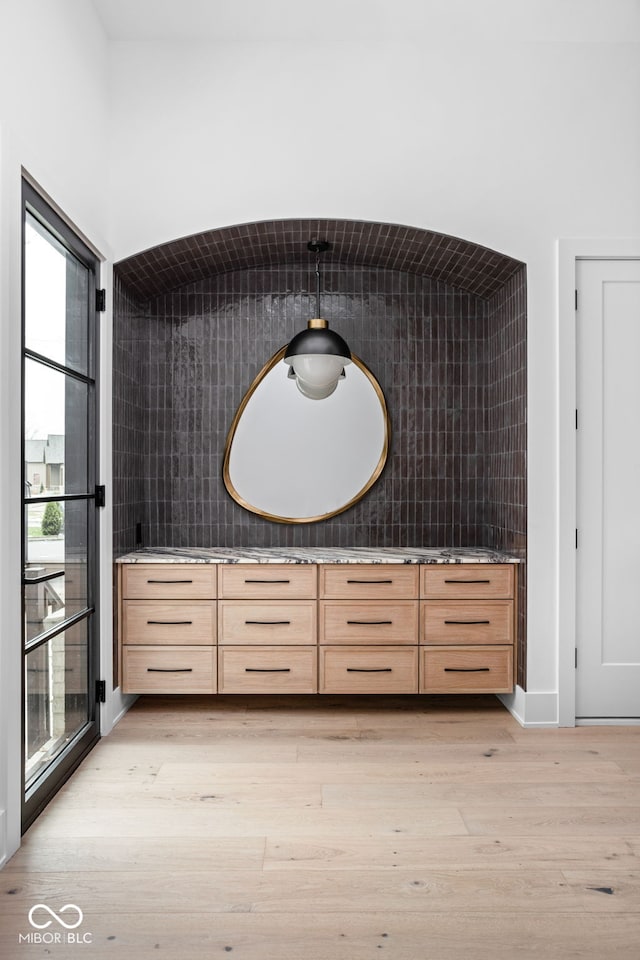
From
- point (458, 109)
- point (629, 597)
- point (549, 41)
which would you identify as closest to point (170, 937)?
point (629, 597)

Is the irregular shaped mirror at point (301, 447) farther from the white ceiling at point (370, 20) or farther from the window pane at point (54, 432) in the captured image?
the white ceiling at point (370, 20)

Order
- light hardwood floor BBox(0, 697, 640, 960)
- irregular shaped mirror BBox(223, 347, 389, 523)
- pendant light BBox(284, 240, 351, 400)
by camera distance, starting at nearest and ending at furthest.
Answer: light hardwood floor BBox(0, 697, 640, 960) → pendant light BBox(284, 240, 351, 400) → irregular shaped mirror BBox(223, 347, 389, 523)

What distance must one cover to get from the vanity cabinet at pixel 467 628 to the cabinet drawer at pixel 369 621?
74 millimetres

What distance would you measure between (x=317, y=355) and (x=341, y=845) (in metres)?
2.00

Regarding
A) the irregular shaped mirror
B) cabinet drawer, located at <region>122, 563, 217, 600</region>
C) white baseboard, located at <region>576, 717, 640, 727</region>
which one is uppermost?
the irregular shaped mirror

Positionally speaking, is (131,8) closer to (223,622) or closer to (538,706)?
(223,622)

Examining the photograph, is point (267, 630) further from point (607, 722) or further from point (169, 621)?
point (607, 722)

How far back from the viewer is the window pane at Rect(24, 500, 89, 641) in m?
2.47

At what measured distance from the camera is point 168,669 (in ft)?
11.3

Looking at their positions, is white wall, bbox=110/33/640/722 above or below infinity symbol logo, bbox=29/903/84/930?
above

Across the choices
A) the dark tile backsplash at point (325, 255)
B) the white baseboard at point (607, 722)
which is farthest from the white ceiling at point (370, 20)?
the white baseboard at point (607, 722)

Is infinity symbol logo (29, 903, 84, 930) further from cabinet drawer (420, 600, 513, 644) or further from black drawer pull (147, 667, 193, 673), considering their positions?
cabinet drawer (420, 600, 513, 644)

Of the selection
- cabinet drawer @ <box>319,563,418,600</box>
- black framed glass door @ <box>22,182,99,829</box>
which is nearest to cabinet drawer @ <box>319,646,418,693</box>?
cabinet drawer @ <box>319,563,418,600</box>

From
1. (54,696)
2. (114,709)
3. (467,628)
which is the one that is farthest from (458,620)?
(54,696)
